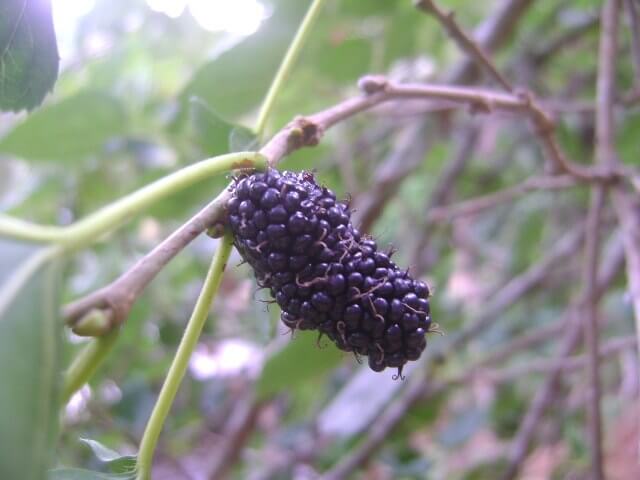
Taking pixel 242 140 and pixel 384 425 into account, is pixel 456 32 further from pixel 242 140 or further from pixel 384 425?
pixel 384 425

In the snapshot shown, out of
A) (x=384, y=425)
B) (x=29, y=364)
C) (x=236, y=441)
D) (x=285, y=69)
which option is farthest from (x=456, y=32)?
(x=236, y=441)

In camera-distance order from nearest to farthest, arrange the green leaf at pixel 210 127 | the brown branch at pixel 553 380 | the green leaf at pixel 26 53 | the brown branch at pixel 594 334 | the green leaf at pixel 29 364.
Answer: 1. the green leaf at pixel 29 364
2. the green leaf at pixel 26 53
3. the green leaf at pixel 210 127
4. the brown branch at pixel 594 334
5. the brown branch at pixel 553 380

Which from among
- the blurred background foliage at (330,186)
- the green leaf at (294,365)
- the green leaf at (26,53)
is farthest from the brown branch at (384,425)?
the green leaf at (26,53)

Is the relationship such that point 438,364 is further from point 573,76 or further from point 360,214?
point 573,76

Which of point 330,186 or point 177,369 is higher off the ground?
point 330,186

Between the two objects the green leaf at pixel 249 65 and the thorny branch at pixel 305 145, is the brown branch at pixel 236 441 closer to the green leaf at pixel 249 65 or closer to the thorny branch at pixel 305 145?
the green leaf at pixel 249 65

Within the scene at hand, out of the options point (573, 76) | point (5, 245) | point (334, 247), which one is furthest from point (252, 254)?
point (573, 76)

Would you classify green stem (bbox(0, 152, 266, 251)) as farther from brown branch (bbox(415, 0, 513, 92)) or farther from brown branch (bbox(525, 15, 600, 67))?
brown branch (bbox(525, 15, 600, 67))
